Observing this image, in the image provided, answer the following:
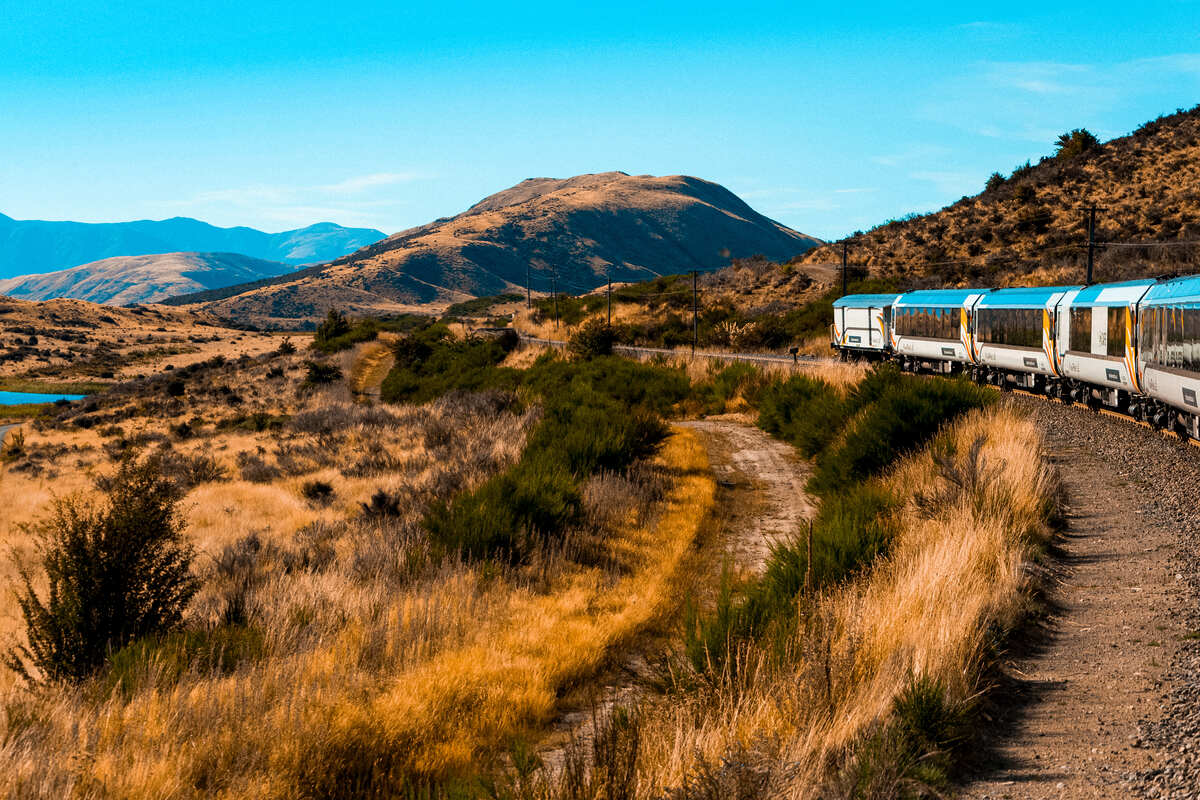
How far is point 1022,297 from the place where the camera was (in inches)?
933

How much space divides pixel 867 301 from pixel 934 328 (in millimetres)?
6235

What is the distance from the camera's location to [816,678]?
5.08 meters

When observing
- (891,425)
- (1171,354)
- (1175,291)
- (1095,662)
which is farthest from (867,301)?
(1095,662)

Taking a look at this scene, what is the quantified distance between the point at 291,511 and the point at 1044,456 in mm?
14480

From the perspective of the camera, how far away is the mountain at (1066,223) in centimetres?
4497

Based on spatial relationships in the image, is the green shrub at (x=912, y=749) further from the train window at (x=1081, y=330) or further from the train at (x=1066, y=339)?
the train window at (x=1081, y=330)

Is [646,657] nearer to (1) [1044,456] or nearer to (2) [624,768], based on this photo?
(2) [624,768]

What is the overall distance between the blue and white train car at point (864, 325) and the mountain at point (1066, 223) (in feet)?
40.8

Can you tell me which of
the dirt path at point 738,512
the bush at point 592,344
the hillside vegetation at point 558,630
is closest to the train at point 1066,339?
the hillside vegetation at point 558,630

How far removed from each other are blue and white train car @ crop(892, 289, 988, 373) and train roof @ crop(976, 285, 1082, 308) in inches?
39.3

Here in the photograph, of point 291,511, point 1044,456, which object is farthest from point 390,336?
point 1044,456

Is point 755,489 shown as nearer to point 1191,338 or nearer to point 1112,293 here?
point 1191,338

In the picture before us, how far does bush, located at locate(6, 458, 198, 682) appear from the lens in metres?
6.94

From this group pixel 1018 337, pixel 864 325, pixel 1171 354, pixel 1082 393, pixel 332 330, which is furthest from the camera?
pixel 332 330
